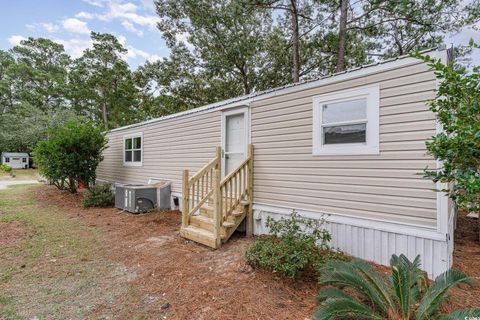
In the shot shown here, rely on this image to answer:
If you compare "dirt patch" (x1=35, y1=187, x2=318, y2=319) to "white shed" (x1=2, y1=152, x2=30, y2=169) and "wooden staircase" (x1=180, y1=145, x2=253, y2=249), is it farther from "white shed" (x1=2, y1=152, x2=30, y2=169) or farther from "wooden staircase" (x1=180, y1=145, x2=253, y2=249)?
"white shed" (x1=2, y1=152, x2=30, y2=169)

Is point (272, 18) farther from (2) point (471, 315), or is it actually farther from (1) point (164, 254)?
(2) point (471, 315)

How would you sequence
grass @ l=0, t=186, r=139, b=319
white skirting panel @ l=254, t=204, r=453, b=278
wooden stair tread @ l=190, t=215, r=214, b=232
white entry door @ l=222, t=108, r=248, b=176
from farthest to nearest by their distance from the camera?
white entry door @ l=222, t=108, r=248, b=176 → wooden stair tread @ l=190, t=215, r=214, b=232 → white skirting panel @ l=254, t=204, r=453, b=278 → grass @ l=0, t=186, r=139, b=319

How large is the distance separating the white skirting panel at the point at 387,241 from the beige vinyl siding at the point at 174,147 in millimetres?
3111

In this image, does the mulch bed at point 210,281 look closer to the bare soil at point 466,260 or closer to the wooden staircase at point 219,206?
the bare soil at point 466,260

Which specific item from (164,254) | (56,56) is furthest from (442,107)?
(56,56)

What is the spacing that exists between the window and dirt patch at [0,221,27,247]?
3939 mm

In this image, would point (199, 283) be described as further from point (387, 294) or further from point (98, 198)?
point (98, 198)

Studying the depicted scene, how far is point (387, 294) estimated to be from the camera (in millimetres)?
2383

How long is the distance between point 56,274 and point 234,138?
3931 millimetres

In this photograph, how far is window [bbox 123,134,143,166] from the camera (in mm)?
9555

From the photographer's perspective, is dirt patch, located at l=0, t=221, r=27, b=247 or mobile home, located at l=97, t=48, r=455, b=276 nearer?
mobile home, located at l=97, t=48, r=455, b=276

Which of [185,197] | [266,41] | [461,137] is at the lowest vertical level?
[185,197]

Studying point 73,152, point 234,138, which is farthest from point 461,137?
point 73,152

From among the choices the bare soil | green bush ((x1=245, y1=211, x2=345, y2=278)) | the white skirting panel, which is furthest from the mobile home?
green bush ((x1=245, y1=211, x2=345, y2=278))
